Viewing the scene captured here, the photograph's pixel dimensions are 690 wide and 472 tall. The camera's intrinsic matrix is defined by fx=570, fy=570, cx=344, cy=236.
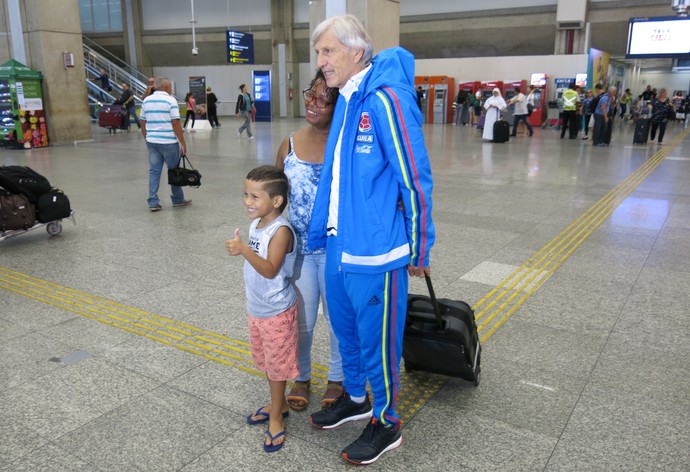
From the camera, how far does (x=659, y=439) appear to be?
251cm

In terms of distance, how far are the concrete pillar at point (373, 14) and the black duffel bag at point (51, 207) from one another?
6.17 m

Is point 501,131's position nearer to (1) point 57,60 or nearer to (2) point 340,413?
(1) point 57,60

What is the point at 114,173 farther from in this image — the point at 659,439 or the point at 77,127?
the point at 659,439

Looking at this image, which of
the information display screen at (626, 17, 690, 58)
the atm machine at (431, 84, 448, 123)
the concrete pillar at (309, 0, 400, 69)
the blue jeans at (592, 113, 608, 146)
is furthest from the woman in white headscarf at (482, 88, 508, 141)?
the information display screen at (626, 17, 690, 58)

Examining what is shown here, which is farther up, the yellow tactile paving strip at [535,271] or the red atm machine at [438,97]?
the red atm machine at [438,97]

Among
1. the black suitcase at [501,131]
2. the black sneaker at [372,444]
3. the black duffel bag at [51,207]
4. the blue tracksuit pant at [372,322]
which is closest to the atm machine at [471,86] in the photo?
the black suitcase at [501,131]

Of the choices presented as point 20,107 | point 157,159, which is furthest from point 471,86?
point 157,159

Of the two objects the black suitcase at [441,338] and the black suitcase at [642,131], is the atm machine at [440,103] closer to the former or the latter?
the black suitcase at [642,131]

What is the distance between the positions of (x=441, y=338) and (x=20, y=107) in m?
14.6

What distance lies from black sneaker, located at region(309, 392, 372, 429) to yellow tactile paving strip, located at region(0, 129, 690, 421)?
8.3 inches

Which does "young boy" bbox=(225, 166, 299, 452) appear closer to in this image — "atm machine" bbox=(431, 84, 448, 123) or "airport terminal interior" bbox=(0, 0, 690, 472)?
"airport terminal interior" bbox=(0, 0, 690, 472)

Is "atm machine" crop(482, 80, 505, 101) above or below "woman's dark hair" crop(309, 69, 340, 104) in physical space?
above

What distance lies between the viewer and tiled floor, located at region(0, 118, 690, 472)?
2.45 meters

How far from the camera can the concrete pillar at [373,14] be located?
1029cm
